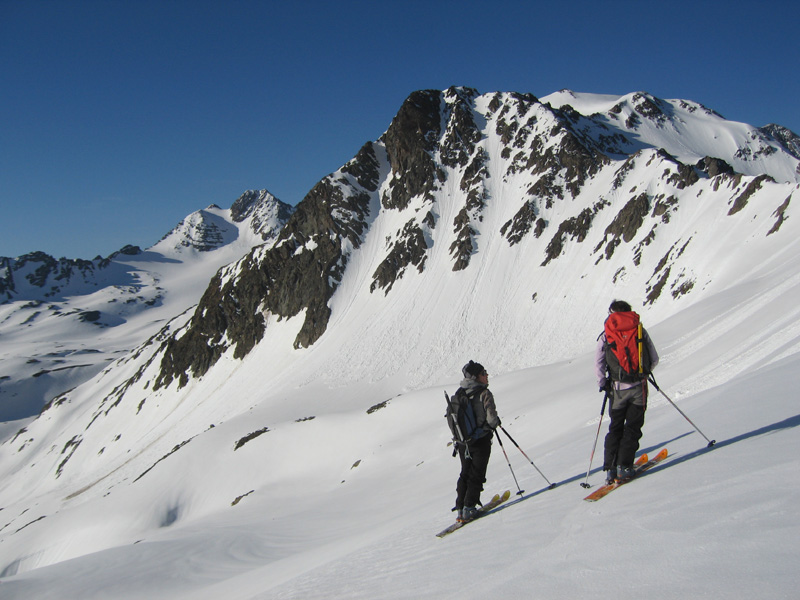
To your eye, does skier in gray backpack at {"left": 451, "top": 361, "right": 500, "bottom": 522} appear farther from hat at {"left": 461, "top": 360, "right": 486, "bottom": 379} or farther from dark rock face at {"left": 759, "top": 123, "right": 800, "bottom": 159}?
dark rock face at {"left": 759, "top": 123, "right": 800, "bottom": 159}

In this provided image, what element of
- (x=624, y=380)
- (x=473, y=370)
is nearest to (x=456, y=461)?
(x=473, y=370)

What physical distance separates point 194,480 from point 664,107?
4778 inches

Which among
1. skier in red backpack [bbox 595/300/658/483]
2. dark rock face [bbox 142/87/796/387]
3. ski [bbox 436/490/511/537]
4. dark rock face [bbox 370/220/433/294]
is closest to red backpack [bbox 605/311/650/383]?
skier in red backpack [bbox 595/300/658/483]

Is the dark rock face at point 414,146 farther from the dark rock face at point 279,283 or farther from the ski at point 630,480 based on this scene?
the ski at point 630,480

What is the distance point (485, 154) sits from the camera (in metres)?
85.4

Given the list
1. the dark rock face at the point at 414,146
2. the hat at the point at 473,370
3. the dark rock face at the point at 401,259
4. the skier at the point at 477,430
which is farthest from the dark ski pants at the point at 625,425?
the dark rock face at the point at 414,146

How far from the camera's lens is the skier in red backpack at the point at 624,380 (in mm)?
6348

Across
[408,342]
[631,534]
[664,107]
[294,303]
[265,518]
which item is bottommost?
[631,534]

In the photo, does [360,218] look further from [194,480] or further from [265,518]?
[265,518]

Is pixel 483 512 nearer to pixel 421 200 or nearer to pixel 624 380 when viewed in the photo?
pixel 624 380

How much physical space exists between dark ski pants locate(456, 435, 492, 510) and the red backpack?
6.76ft

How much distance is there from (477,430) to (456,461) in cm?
995

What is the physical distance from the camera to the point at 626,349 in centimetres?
646

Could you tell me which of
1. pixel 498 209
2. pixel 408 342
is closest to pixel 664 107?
pixel 498 209
